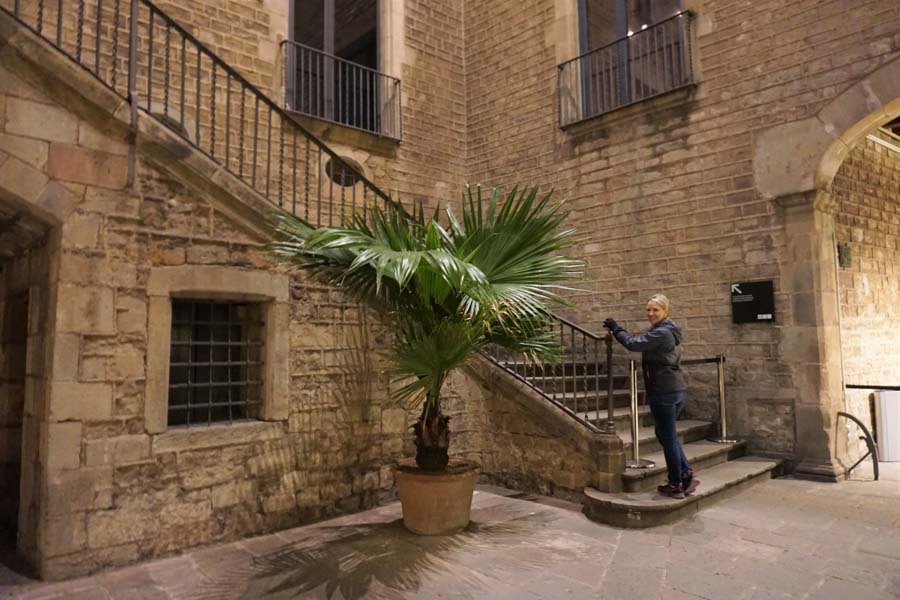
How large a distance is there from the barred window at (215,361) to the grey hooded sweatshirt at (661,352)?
2611 mm

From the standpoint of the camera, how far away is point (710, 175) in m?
6.08

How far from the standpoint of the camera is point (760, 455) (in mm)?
5477

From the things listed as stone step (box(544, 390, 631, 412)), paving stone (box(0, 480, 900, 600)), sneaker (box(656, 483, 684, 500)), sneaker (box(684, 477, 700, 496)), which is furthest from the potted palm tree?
stone step (box(544, 390, 631, 412))

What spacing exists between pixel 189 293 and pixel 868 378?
6.63 metres

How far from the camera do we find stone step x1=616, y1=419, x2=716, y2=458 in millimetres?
4875

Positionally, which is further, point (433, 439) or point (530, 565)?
point (433, 439)

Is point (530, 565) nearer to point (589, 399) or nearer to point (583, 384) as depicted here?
point (589, 399)

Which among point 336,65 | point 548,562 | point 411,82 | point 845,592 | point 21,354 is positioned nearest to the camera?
point 845,592

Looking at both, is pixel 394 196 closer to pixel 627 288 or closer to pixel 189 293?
pixel 627 288

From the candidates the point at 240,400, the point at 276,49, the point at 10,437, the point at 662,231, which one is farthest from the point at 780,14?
the point at 10,437

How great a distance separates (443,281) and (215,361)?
6.06 feet

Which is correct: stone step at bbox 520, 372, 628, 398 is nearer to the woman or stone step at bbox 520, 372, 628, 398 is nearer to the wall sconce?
the woman

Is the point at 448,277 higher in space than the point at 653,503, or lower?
higher

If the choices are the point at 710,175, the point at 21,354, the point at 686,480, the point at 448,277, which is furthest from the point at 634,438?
the point at 21,354
